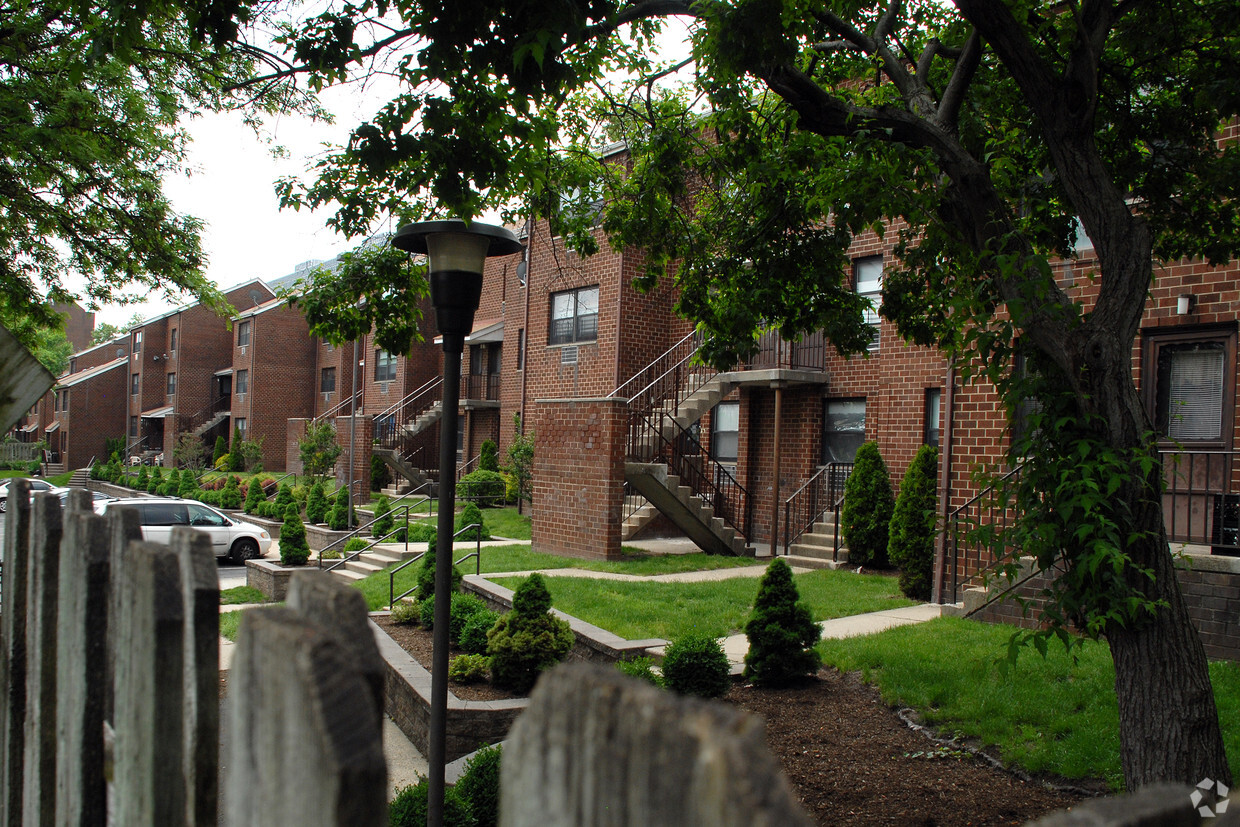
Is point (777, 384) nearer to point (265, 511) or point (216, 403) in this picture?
point (265, 511)

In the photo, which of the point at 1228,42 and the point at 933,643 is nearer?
the point at 1228,42

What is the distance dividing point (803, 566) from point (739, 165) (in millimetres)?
9385

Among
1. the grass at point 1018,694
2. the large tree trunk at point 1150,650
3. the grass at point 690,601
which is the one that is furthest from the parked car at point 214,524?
the large tree trunk at point 1150,650

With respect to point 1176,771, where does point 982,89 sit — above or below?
above

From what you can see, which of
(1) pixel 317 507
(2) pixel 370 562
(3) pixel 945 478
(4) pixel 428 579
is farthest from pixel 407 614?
(1) pixel 317 507

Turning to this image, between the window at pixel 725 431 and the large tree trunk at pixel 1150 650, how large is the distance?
15.4m

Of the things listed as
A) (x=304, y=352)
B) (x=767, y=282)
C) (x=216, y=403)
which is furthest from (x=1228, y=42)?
(x=216, y=403)

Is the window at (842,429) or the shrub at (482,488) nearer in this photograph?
the window at (842,429)

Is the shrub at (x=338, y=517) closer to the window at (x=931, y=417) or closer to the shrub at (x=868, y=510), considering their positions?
the shrub at (x=868, y=510)

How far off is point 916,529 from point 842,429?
4.79m

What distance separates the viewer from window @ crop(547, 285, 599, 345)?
23.0 meters

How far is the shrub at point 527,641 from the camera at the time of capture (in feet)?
24.4

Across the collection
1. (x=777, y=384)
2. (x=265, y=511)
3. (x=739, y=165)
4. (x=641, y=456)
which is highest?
(x=739, y=165)

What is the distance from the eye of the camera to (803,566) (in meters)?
15.7
